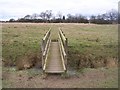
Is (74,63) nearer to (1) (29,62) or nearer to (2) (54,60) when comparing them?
(2) (54,60)

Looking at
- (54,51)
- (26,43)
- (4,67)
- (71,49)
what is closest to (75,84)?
(4,67)

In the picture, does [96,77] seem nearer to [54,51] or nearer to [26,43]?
[54,51]

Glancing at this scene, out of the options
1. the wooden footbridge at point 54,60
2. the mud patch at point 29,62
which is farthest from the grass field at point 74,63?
the wooden footbridge at point 54,60

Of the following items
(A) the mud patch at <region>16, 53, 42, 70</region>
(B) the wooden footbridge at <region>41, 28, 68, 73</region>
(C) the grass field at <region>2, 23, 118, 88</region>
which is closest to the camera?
(C) the grass field at <region>2, 23, 118, 88</region>

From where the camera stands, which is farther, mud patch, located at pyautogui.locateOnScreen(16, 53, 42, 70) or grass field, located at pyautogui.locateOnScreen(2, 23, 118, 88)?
mud patch, located at pyautogui.locateOnScreen(16, 53, 42, 70)

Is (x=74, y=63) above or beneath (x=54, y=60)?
beneath

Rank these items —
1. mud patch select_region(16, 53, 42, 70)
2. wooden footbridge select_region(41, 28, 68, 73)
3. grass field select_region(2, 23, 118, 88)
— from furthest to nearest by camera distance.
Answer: mud patch select_region(16, 53, 42, 70) < wooden footbridge select_region(41, 28, 68, 73) < grass field select_region(2, 23, 118, 88)

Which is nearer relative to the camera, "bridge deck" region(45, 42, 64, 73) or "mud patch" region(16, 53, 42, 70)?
"bridge deck" region(45, 42, 64, 73)

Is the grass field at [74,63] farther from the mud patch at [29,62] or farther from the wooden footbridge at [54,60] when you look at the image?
the wooden footbridge at [54,60]

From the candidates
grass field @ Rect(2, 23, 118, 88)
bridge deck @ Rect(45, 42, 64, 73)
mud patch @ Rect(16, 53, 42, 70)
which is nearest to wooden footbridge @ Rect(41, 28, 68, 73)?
bridge deck @ Rect(45, 42, 64, 73)

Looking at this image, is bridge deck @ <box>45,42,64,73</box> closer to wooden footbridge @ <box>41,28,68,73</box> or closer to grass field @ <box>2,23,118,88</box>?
wooden footbridge @ <box>41,28,68,73</box>

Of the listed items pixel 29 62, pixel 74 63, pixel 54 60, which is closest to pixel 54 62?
pixel 54 60

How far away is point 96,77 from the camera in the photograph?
14648 millimetres

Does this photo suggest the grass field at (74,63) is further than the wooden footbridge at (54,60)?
No
